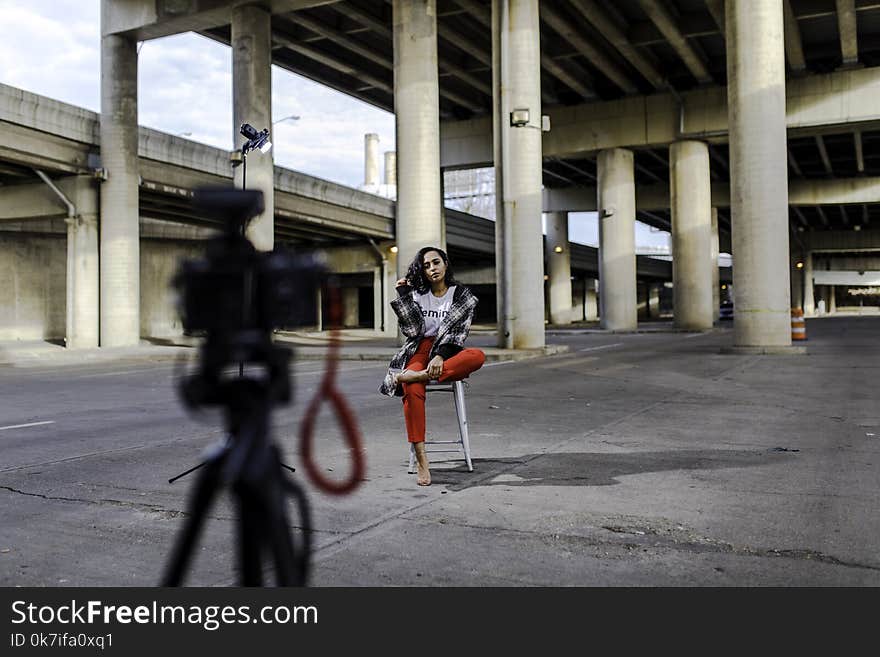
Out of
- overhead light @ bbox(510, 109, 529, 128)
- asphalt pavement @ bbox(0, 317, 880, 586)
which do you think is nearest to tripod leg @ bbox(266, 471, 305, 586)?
asphalt pavement @ bbox(0, 317, 880, 586)

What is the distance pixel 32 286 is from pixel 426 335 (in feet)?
107

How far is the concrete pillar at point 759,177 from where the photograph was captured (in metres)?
19.7

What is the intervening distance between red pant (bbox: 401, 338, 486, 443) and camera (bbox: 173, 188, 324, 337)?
3.48 m

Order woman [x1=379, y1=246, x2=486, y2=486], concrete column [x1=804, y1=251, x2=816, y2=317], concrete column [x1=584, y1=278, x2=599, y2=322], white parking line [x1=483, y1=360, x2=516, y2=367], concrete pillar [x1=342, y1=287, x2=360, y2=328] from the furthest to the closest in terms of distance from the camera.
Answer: concrete column [x1=804, y1=251, x2=816, y2=317], concrete column [x1=584, y1=278, x2=599, y2=322], concrete pillar [x1=342, y1=287, x2=360, y2=328], white parking line [x1=483, y1=360, x2=516, y2=367], woman [x1=379, y1=246, x2=486, y2=486]

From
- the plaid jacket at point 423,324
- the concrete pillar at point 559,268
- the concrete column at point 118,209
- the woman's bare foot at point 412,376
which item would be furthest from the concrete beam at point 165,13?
the concrete pillar at point 559,268

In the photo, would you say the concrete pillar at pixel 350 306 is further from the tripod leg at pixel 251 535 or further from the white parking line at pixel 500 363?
the tripod leg at pixel 251 535

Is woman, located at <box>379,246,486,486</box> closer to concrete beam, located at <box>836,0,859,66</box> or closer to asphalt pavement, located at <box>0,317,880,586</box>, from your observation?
asphalt pavement, located at <box>0,317,880,586</box>

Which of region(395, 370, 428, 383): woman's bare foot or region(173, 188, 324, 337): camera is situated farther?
region(395, 370, 428, 383): woman's bare foot

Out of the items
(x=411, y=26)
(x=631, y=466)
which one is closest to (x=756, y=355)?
(x=411, y=26)

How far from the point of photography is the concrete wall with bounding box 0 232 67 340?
32688mm

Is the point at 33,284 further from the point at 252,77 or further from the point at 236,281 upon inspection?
the point at 236,281

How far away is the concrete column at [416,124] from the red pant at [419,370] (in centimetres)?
1760

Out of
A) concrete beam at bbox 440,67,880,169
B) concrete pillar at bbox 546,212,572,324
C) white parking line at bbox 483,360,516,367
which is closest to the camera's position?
white parking line at bbox 483,360,516,367
